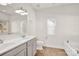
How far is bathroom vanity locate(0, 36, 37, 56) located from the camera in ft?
5.08

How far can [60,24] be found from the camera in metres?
1.64

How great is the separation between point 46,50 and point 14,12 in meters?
0.70

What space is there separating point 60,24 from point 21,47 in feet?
2.03

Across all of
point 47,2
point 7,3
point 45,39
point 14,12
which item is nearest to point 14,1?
point 7,3

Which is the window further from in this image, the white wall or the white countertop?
the white countertop

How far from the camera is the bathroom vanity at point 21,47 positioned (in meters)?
1.55

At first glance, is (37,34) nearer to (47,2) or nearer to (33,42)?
(33,42)

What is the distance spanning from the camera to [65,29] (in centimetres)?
163

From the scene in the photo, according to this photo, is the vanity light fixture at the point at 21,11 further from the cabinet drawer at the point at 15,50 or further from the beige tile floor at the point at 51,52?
the beige tile floor at the point at 51,52

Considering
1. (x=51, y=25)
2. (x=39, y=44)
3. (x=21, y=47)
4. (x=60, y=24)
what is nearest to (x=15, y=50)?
(x=21, y=47)

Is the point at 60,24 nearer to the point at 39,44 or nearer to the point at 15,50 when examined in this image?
the point at 39,44

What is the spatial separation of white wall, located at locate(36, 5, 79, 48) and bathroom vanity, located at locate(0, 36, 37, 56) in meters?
0.17

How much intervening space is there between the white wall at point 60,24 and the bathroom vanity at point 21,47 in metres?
0.17

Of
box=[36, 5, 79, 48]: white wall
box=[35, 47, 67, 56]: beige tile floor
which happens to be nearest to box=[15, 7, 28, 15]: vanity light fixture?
box=[36, 5, 79, 48]: white wall
